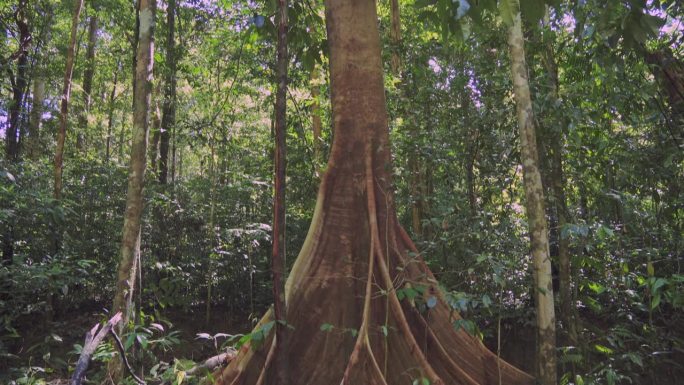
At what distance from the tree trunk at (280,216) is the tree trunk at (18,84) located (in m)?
6.24

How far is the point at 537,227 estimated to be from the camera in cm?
349

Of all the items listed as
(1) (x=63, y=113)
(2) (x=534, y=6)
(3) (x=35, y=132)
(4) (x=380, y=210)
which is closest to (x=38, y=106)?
(3) (x=35, y=132)

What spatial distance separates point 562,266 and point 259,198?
526 cm

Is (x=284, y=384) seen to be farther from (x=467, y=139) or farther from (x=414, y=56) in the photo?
(x=414, y=56)

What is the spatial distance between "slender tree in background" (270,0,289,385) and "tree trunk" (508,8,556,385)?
5.30 ft

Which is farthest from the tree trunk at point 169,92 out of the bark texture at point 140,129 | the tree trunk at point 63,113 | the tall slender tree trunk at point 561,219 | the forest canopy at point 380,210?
the tall slender tree trunk at point 561,219

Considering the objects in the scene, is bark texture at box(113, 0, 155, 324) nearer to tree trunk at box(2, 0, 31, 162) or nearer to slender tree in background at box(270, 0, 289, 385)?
slender tree in background at box(270, 0, 289, 385)

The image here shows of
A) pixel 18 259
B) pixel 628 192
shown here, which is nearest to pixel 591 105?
pixel 628 192

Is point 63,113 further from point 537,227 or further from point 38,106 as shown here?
point 537,227

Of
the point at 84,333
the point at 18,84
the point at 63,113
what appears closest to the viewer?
the point at 84,333

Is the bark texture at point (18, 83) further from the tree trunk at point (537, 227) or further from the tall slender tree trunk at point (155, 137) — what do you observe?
the tree trunk at point (537, 227)

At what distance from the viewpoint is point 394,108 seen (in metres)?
7.18

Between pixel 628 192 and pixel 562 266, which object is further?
pixel 628 192

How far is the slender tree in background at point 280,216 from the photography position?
2947mm
